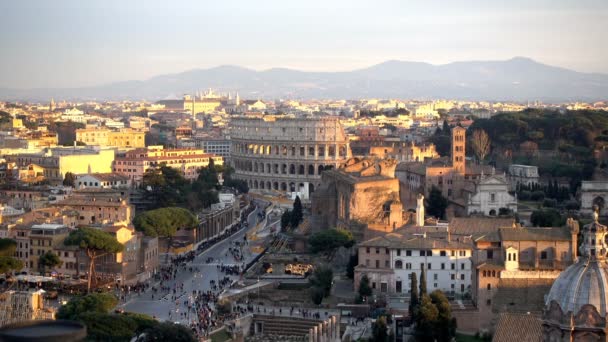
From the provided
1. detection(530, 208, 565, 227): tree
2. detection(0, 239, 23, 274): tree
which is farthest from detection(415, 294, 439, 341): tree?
detection(0, 239, 23, 274): tree

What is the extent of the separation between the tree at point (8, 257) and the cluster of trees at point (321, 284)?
8.58 meters

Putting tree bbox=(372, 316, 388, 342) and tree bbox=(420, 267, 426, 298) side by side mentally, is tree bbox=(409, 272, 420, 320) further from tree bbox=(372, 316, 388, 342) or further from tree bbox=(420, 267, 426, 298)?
tree bbox=(372, 316, 388, 342)

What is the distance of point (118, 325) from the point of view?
2469 centimetres

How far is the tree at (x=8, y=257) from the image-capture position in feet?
105

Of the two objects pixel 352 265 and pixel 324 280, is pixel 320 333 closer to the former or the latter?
pixel 324 280

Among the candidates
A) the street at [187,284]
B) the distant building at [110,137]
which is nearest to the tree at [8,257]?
the street at [187,284]

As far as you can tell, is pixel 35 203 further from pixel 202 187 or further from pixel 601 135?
pixel 601 135

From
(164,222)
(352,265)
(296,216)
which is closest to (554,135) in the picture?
(296,216)

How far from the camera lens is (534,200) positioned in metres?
45.3

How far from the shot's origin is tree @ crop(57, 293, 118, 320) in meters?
25.6

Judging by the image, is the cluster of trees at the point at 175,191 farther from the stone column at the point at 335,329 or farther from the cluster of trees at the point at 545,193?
the stone column at the point at 335,329

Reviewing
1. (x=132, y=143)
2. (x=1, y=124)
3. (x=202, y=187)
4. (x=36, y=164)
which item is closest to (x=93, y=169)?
(x=36, y=164)

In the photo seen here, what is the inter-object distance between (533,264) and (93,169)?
3375 cm

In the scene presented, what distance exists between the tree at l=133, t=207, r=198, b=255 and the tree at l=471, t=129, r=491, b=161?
23.5 meters
